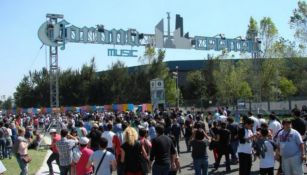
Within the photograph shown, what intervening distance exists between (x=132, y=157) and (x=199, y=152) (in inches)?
105

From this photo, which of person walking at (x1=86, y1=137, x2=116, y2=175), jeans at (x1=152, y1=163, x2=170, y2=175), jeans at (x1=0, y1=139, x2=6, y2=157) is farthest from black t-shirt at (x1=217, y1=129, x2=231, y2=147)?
jeans at (x1=0, y1=139, x2=6, y2=157)

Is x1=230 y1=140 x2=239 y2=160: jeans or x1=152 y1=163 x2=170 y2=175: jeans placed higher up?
x1=152 y1=163 x2=170 y2=175: jeans

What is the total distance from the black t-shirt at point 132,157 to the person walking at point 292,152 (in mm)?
3067

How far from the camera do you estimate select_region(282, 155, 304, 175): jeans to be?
31.7ft

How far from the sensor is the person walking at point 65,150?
1175 centimetres

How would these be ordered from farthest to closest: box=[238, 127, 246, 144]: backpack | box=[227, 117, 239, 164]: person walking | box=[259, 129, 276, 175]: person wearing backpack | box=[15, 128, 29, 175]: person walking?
box=[227, 117, 239, 164]: person walking
box=[15, 128, 29, 175]: person walking
box=[238, 127, 246, 144]: backpack
box=[259, 129, 276, 175]: person wearing backpack

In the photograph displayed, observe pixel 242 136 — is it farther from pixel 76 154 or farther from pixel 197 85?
pixel 197 85

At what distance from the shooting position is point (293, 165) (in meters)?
9.70

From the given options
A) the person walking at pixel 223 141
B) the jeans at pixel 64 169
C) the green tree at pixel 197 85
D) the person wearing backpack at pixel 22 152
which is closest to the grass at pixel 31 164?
the person wearing backpack at pixel 22 152

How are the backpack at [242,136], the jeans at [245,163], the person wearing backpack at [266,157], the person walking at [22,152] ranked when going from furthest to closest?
the person walking at [22,152] < the backpack at [242,136] < the jeans at [245,163] < the person wearing backpack at [266,157]

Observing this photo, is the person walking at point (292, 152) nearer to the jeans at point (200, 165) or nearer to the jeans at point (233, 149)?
the jeans at point (200, 165)

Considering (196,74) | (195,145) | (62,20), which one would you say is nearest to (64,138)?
(195,145)

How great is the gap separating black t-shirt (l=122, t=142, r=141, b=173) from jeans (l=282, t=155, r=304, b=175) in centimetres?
309

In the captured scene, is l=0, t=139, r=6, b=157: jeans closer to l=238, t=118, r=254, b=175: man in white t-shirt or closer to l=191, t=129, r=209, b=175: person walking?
l=191, t=129, r=209, b=175: person walking
